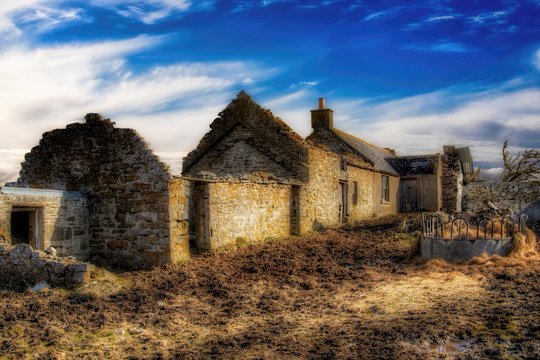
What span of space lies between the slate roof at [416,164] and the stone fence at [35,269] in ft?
84.5

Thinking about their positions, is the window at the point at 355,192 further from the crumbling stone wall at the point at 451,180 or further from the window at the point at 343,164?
the crumbling stone wall at the point at 451,180

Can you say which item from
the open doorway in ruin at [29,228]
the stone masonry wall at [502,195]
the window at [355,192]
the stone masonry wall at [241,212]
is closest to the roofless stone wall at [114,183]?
the open doorway in ruin at [29,228]

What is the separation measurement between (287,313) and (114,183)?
6.53m

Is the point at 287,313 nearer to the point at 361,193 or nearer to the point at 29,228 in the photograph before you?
the point at 29,228

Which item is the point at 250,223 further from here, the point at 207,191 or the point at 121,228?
the point at 121,228

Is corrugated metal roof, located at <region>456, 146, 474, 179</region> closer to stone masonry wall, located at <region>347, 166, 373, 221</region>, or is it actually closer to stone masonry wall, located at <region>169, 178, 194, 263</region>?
stone masonry wall, located at <region>347, 166, 373, 221</region>

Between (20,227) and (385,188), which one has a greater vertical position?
(385,188)

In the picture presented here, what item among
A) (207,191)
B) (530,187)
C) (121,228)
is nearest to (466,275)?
(207,191)

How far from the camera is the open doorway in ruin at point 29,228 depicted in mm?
10836

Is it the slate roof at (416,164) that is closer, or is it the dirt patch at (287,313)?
the dirt patch at (287,313)

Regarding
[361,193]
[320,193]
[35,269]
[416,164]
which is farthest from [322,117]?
→ [35,269]

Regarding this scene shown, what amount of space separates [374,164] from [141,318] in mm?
21489

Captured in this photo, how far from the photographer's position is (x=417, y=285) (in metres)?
9.30

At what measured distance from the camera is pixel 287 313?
7688mm
